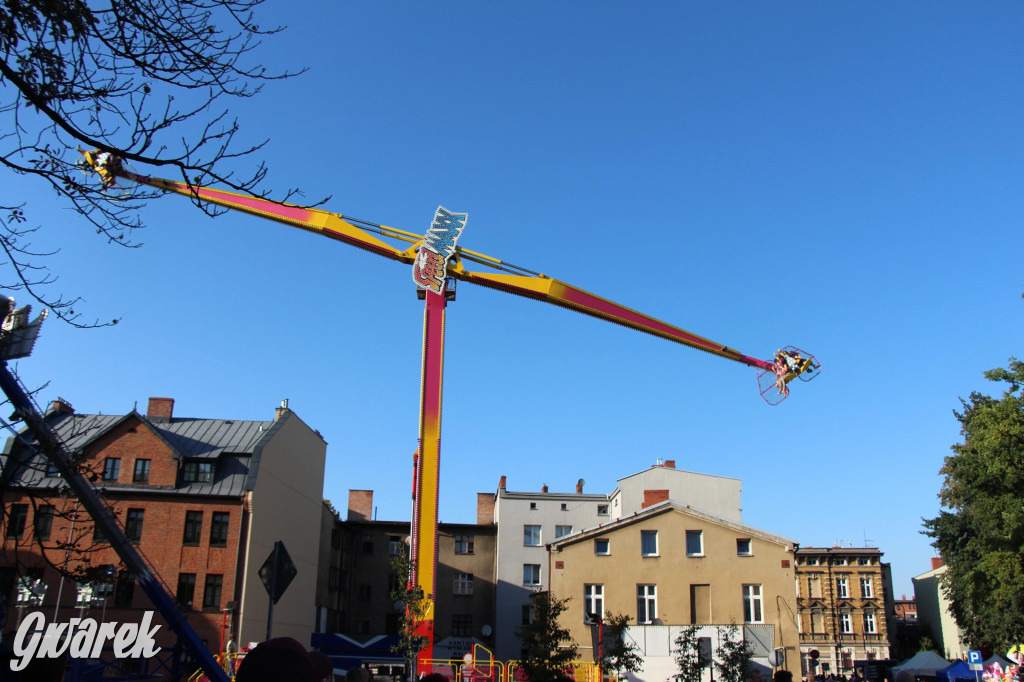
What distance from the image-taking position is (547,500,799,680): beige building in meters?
40.2

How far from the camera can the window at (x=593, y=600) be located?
4083 centimetres

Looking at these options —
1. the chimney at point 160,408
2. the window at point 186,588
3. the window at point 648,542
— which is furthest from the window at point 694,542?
the chimney at point 160,408

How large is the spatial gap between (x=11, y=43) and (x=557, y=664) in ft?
90.5

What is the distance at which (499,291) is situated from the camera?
Answer: 4325 cm

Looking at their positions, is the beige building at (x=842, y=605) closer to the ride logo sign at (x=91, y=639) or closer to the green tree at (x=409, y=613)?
the green tree at (x=409, y=613)

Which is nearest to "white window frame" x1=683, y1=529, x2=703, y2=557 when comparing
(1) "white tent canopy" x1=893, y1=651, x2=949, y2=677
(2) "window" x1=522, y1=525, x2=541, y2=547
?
(1) "white tent canopy" x1=893, y1=651, x2=949, y2=677

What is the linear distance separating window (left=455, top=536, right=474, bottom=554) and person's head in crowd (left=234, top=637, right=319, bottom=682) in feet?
191

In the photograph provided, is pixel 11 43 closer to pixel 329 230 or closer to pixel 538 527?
pixel 329 230

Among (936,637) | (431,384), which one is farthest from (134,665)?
(936,637)

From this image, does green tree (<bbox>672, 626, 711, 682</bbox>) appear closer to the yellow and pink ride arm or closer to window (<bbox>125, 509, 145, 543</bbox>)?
the yellow and pink ride arm

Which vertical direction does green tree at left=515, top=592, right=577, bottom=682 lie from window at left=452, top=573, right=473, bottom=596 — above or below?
below

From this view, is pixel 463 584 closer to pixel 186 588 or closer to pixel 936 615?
pixel 186 588

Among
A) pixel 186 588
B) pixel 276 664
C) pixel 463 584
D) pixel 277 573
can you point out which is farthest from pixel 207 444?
pixel 276 664

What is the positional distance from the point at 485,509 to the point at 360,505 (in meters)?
9.77
